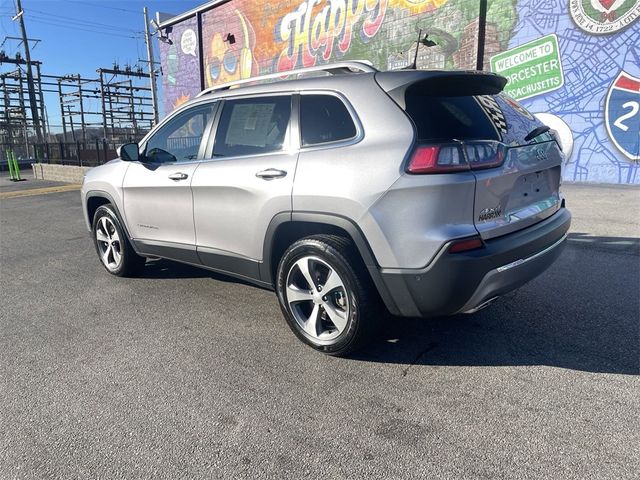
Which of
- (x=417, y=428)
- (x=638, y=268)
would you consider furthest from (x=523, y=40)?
(x=417, y=428)

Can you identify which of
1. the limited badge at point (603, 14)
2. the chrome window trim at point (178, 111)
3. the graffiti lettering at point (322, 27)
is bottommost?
the chrome window trim at point (178, 111)

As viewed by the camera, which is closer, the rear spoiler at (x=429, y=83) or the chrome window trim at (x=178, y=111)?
the rear spoiler at (x=429, y=83)

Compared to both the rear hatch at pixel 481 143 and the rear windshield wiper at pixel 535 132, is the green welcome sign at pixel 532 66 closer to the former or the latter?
the rear windshield wiper at pixel 535 132

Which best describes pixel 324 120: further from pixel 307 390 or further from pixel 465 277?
pixel 307 390

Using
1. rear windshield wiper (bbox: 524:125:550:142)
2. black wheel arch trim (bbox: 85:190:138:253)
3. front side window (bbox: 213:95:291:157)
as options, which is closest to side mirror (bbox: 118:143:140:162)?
black wheel arch trim (bbox: 85:190:138:253)

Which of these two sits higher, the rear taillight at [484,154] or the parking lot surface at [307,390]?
the rear taillight at [484,154]

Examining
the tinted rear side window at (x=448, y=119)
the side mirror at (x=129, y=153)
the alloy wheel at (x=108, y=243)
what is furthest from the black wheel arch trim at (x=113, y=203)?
the tinted rear side window at (x=448, y=119)

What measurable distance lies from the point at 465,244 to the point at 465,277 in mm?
181

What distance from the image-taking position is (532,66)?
11.8m

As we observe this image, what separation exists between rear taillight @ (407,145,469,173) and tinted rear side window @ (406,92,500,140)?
0.31 feet

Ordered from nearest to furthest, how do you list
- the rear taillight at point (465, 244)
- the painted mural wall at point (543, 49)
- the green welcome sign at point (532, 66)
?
the rear taillight at point (465, 244) < the painted mural wall at point (543, 49) < the green welcome sign at point (532, 66)

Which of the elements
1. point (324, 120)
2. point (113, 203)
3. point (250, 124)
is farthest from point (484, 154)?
point (113, 203)

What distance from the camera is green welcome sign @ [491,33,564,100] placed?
11430 millimetres

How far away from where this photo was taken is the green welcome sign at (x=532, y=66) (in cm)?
1143
